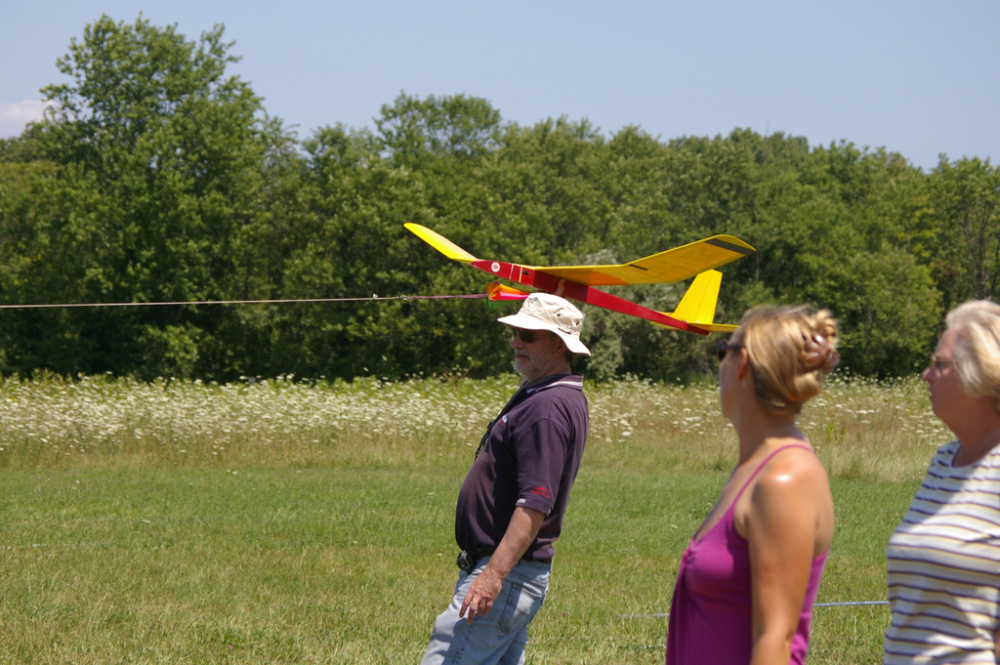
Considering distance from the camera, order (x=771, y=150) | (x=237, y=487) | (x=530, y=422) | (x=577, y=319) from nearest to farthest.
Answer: (x=530, y=422) < (x=577, y=319) < (x=237, y=487) < (x=771, y=150)

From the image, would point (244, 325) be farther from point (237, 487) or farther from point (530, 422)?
point (530, 422)

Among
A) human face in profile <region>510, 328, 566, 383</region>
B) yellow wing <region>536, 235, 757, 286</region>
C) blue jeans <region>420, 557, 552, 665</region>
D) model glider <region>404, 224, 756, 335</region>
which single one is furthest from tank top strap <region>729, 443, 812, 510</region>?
yellow wing <region>536, 235, 757, 286</region>

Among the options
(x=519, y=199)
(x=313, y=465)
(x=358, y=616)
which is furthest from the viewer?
(x=519, y=199)

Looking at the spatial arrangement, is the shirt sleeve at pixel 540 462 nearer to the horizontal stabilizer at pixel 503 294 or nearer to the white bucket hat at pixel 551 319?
the white bucket hat at pixel 551 319

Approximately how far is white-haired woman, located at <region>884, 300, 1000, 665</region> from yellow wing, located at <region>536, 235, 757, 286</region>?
2198mm

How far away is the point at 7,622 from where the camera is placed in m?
4.79

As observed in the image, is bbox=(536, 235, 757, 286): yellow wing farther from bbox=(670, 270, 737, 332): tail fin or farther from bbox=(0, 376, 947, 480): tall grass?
bbox=(0, 376, 947, 480): tall grass

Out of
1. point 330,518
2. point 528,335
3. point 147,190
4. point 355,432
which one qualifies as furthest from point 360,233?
point 528,335

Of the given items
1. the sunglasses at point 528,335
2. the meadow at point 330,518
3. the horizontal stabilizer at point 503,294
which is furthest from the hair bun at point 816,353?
the horizontal stabilizer at point 503,294

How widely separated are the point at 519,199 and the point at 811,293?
15.3 meters

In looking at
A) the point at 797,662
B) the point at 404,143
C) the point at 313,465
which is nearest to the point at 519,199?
the point at 404,143

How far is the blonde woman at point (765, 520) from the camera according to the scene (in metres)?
1.69

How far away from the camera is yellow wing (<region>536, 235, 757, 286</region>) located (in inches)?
171

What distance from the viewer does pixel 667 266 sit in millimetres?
4770
